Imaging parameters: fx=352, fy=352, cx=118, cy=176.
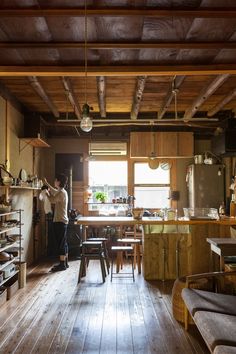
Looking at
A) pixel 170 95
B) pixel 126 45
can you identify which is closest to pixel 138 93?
pixel 170 95

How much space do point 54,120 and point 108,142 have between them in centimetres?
143

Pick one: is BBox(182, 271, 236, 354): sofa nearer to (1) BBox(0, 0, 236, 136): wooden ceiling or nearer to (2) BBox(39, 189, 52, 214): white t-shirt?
(1) BBox(0, 0, 236, 136): wooden ceiling

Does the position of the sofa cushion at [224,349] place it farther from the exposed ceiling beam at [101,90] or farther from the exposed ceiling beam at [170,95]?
the exposed ceiling beam at [101,90]

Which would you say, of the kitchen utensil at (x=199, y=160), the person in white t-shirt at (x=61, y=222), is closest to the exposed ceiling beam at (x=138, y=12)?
the person in white t-shirt at (x=61, y=222)

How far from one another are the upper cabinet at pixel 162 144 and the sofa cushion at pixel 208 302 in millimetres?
4638

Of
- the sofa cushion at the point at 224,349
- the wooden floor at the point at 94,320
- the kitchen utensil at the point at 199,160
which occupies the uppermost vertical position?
the kitchen utensil at the point at 199,160

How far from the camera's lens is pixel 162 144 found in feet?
25.3

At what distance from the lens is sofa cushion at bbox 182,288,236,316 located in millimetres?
2846

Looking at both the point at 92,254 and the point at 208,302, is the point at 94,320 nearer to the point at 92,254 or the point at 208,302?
the point at 208,302

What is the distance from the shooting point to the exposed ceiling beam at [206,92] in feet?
15.5

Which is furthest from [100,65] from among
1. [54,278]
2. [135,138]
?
[135,138]

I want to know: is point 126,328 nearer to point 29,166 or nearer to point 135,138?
point 29,166

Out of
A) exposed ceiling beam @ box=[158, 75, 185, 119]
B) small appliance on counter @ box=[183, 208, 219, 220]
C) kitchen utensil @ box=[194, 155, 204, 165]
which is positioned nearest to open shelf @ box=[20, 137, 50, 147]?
exposed ceiling beam @ box=[158, 75, 185, 119]

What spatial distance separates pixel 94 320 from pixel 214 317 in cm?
162
